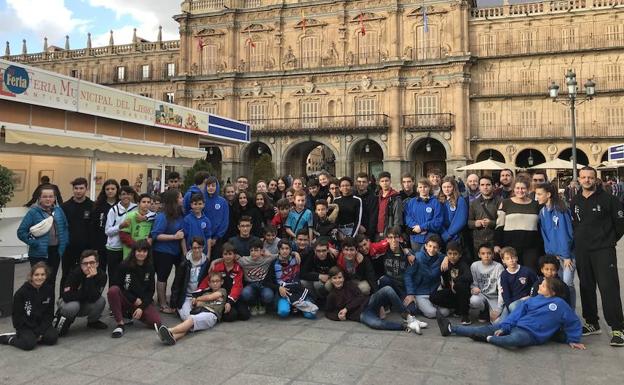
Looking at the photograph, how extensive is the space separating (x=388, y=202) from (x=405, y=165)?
75.9 feet

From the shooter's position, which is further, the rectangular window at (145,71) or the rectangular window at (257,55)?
the rectangular window at (145,71)

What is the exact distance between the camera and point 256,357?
4641 mm

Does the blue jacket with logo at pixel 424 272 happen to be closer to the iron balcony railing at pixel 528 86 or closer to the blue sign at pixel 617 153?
the blue sign at pixel 617 153

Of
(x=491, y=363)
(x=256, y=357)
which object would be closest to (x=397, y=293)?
(x=491, y=363)

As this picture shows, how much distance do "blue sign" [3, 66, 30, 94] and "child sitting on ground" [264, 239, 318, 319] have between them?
332 inches

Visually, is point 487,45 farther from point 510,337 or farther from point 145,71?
point 510,337

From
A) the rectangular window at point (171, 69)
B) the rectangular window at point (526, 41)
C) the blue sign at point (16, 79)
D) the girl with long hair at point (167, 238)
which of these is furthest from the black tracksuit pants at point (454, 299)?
the rectangular window at point (171, 69)

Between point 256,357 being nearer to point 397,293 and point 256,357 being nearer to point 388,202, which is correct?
point 397,293

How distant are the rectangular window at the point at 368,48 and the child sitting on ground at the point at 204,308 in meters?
26.7

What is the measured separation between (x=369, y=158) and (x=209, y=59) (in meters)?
13.4

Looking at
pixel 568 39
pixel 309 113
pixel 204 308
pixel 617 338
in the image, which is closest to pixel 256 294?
pixel 204 308

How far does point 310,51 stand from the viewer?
31609mm

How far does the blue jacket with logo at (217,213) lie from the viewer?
6.97m

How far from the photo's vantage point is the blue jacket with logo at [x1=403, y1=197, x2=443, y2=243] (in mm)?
6672
